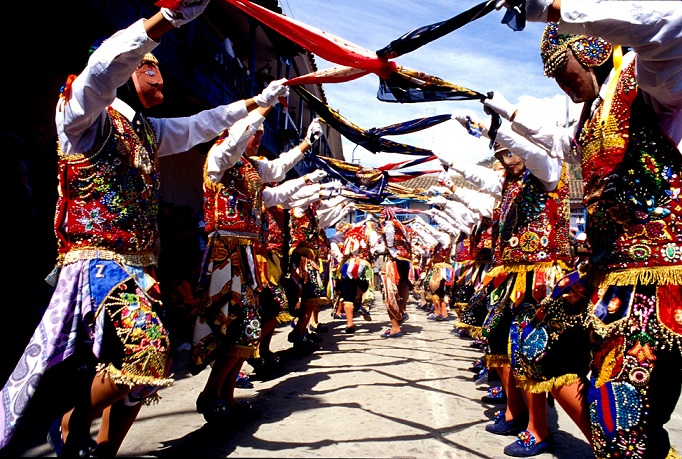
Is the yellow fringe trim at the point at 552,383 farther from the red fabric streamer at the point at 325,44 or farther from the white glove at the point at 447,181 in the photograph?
the white glove at the point at 447,181

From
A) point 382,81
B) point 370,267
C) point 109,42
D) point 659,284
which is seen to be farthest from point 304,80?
point 370,267

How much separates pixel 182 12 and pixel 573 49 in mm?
1668

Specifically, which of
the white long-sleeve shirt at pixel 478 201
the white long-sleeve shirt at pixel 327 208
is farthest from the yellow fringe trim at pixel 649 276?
the white long-sleeve shirt at pixel 327 208

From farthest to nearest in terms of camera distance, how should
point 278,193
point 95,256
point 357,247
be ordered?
point 357,247 < point 278,193 < point 95,256

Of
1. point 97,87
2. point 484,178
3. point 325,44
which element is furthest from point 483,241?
point 97,87

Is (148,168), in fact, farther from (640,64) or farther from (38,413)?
(38,413)

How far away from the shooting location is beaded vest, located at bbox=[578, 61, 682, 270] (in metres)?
2.03

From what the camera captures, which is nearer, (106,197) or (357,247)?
(106,197)

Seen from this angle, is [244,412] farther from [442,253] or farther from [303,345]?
[442,253]

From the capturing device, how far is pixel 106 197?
A: 8.13ft

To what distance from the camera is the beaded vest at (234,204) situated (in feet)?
13.3

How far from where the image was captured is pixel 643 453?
6.32 ft

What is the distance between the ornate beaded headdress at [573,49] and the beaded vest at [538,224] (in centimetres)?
133

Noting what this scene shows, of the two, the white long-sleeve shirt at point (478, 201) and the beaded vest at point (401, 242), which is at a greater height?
the white long-sleeve shirt at point (478, 201)
